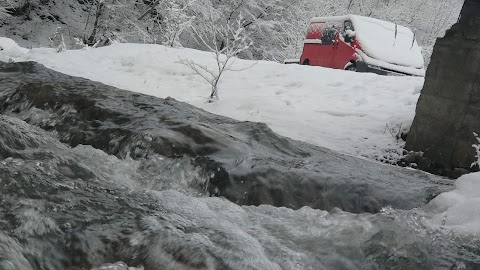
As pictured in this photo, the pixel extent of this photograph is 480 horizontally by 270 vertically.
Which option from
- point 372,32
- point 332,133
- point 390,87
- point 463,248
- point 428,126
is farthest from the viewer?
point 372,32

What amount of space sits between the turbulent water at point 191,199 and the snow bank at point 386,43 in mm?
5950

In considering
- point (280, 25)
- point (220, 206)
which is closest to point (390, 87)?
point (220, 206)

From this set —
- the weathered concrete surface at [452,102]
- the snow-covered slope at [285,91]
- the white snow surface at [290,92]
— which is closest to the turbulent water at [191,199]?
the white snow surface at [290,92]

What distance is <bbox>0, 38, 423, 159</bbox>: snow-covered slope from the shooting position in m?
6.16

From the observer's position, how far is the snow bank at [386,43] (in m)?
10.7

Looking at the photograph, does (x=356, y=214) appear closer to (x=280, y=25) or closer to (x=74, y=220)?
(x=74, y=220)

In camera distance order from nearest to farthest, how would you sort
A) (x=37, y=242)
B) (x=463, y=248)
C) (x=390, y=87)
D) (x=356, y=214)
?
(x=37, y=242) < (x=463, y=248) < (x=356, y=214) < (x=390, y=87)

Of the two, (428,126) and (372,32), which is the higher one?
(372,32)

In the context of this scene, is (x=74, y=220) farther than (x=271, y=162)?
No

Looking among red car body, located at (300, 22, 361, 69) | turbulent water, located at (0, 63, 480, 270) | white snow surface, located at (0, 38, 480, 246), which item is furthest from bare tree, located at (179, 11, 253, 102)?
turbulent water, located at (0, 63, 480, 270)

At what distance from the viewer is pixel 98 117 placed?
489 cm

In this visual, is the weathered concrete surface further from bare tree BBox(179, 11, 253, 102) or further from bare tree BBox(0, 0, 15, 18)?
bare tree BBox(0, 0, 15, 18)

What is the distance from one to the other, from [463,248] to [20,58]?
8615 millimetres

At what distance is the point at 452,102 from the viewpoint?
17.1ft
